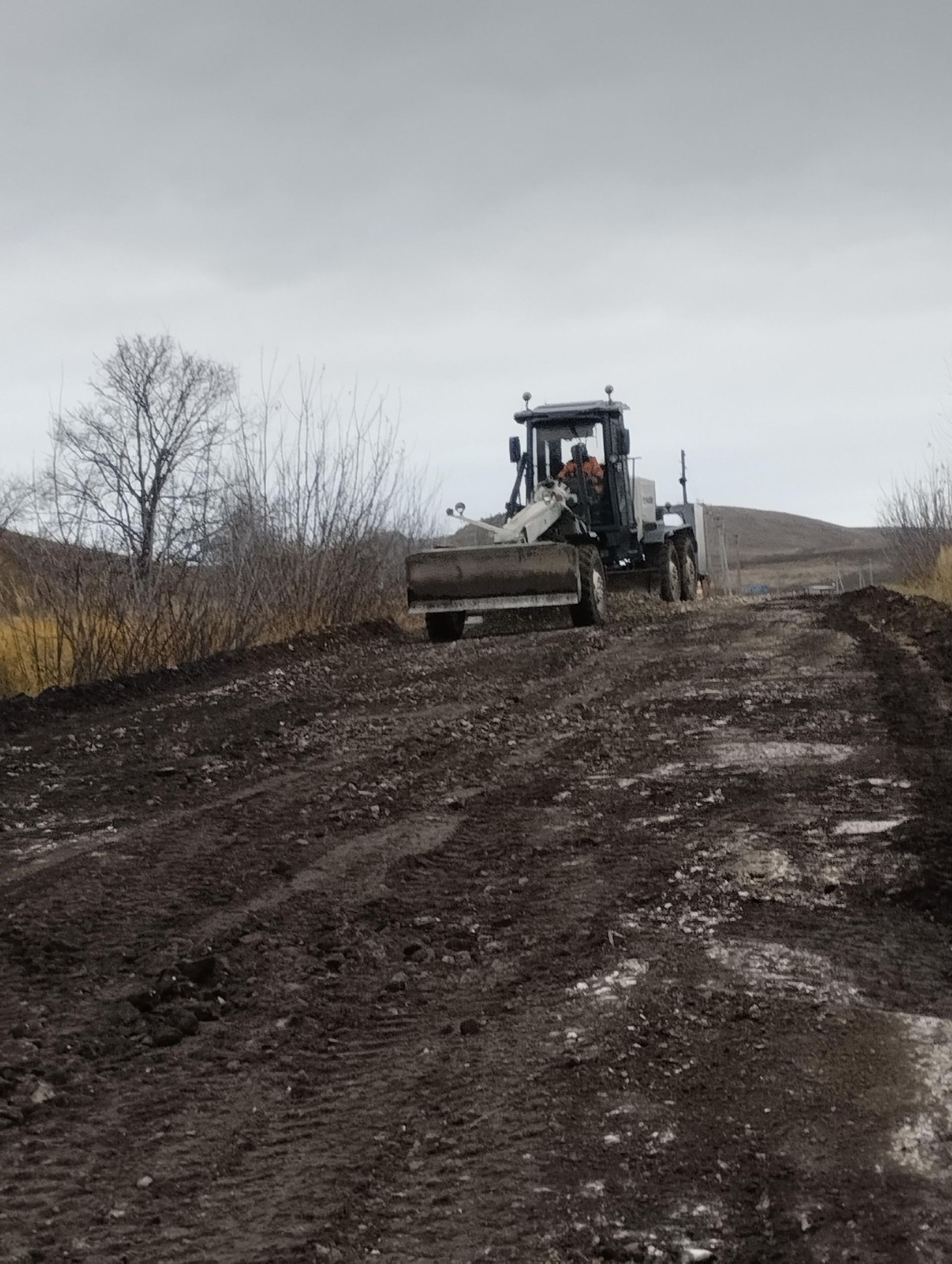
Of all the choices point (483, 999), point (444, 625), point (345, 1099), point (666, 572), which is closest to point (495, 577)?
point (444, 625)

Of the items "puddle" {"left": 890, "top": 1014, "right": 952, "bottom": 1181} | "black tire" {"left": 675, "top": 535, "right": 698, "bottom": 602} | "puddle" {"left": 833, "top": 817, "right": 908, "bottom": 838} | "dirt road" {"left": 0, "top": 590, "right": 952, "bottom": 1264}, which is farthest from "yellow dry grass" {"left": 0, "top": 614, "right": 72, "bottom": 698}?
"black tire" {"left": 675, "top": 535, "right": 698, "bottom": 602}

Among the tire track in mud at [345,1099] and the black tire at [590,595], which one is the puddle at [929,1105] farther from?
the black tire at [590,595]

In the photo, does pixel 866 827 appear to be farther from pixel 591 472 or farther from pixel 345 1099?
pixel 591 472

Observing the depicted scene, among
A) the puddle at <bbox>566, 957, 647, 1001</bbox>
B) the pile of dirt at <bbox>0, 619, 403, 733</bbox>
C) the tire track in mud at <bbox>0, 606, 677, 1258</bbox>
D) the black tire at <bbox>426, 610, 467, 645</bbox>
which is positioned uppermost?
the black tire at <bbox>426, 610, 467, 645</bbox>

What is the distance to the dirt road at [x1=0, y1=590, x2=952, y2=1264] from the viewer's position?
2223 millimetres

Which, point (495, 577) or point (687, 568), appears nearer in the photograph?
point (495, 577)

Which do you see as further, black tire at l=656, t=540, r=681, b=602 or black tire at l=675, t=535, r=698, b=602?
black tire at l=675, t=535, r=698, b=602

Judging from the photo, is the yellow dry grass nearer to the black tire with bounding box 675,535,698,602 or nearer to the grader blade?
the grader blade

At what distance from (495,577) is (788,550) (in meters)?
143

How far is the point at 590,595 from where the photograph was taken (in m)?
14.5

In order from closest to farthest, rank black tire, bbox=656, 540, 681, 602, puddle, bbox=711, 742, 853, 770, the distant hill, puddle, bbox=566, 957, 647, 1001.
A: puddle, bbox=566, 957, 647, 1001 → puddle, bbox=711, 742, 853, 770 → black tire, bbox=656, 540, 681, 602 → the distant hill

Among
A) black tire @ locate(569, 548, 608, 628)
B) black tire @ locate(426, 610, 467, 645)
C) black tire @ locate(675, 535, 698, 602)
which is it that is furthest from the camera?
black tire @ locate(675, 535, 698, 602)

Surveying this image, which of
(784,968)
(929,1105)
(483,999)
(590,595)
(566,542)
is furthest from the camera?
(566,542)

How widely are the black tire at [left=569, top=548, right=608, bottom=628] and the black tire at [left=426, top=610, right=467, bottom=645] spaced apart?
52.0 inches
